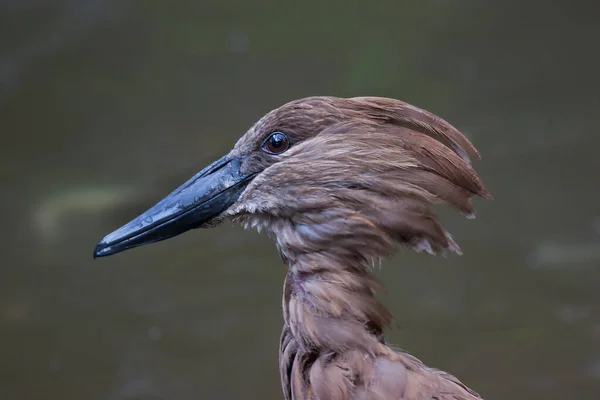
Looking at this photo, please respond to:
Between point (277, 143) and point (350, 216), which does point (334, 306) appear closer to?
point (350, 216)

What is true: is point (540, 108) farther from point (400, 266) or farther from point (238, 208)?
point (238, 208)

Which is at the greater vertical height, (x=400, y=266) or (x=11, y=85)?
(x=11, y=85)

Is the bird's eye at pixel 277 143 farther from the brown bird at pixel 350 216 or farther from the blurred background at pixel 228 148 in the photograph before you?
the blurred background at pixel 228 148

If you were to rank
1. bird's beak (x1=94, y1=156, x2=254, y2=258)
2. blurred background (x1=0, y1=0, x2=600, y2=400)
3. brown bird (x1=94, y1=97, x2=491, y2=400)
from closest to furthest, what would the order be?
1. brown bird (x1=94, y1=97, x2=491, y2=400)
2. bird's beak (x1=94, y1=156, x2=254, y2=258)
3. blurred background (x1=0, y1=0, x2=600, y2=400)

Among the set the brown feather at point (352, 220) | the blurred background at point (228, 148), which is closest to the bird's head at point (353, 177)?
the brown feather at point (352, 220)

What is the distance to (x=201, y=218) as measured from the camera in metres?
1.21

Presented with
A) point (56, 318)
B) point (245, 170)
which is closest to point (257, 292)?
point (56, 318)

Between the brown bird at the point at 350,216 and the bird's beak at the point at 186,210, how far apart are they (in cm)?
7

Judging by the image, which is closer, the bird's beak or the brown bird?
the brown bird

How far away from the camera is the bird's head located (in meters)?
1.06

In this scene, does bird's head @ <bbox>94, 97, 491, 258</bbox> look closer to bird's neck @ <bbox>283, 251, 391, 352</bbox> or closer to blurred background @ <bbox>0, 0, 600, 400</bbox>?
bird's neck @ <bbox>283, 251, 391, 352</bbox>

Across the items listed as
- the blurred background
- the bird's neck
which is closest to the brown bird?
the bird's neck

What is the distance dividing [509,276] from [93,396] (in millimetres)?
1633

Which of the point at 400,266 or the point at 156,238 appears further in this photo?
the point at 400,266
